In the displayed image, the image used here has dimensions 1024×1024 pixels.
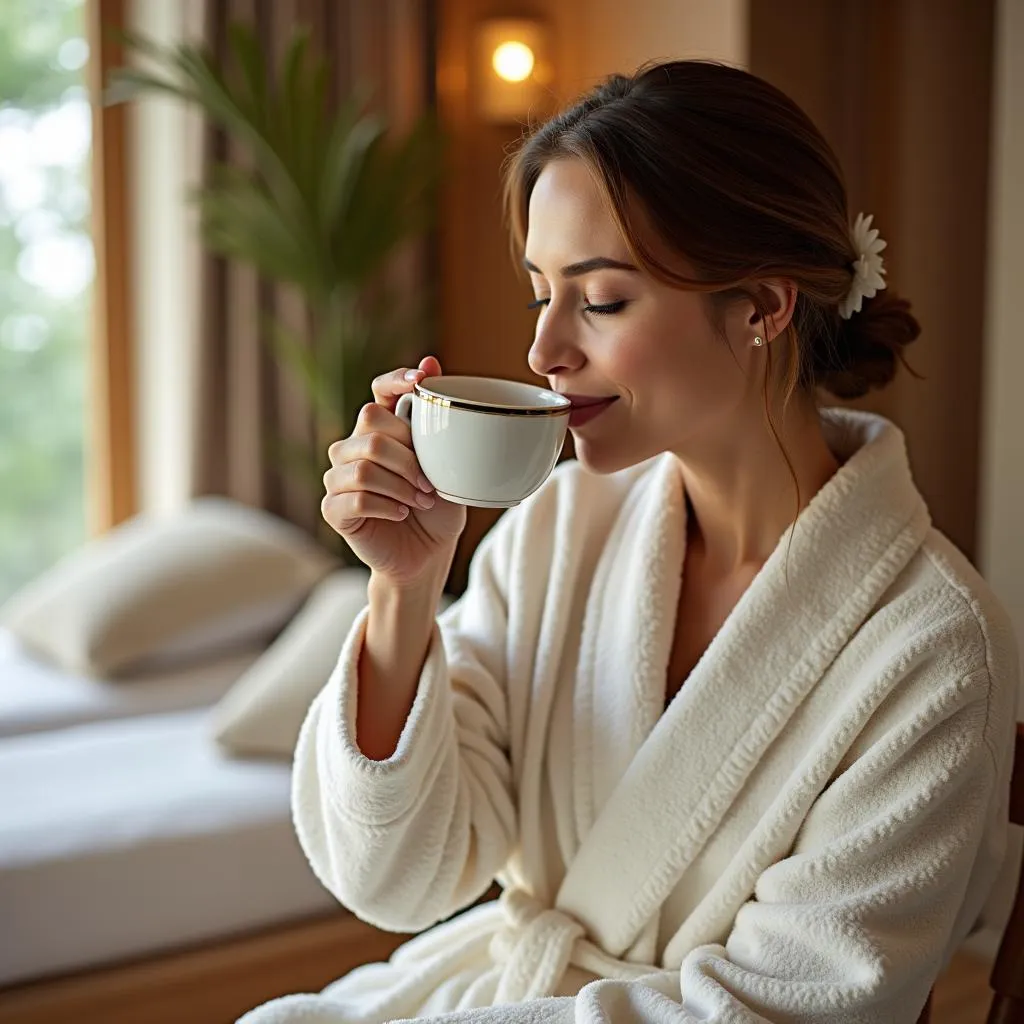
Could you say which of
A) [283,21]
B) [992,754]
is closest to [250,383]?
[283,21]

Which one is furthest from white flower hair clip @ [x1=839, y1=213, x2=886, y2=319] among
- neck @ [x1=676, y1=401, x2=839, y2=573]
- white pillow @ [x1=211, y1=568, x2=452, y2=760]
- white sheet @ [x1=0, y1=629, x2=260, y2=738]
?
white sheet @ [x1=0, y1=629, x2=260, y2=738]

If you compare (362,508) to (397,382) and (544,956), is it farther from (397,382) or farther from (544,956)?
(544,956)

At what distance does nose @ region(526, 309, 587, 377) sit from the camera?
Answer: 3.96 feet

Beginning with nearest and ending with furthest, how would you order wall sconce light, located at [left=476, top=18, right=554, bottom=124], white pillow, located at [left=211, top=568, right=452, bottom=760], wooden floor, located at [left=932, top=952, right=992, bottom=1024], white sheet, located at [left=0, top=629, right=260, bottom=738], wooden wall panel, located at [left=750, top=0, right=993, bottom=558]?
white pillow, located at [left=211, top=568, right=452, bottom=760] < wooden floor, located at [left=932, top=952, right=992, bottom=1024] < white sheet, located at [left=0, top=629, right=260, bottom=738] < wooden wall panel, located at [left=750, top=0, right=993, bottom=558] < wall sconce light, located at [left=476, top=18, right=554, bottom=124]

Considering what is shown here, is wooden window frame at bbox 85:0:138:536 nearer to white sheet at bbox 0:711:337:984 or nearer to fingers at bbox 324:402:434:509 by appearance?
white sheet at bbox 0:711:337:984

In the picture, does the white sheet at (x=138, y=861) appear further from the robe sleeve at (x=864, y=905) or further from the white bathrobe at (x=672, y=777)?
the robe sleeve at (x=864, y=905)

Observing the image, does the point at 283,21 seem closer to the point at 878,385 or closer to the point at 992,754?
the point at 878,385

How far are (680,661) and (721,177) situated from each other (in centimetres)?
53

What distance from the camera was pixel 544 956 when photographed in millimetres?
1293

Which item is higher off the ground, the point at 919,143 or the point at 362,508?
the point at 919,143

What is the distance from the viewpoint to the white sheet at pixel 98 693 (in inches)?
101

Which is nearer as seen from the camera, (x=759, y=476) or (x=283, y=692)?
(x=759, y=476)

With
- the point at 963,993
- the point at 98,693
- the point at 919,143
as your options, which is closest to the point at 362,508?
the point at 98,693

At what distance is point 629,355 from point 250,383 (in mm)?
2542
